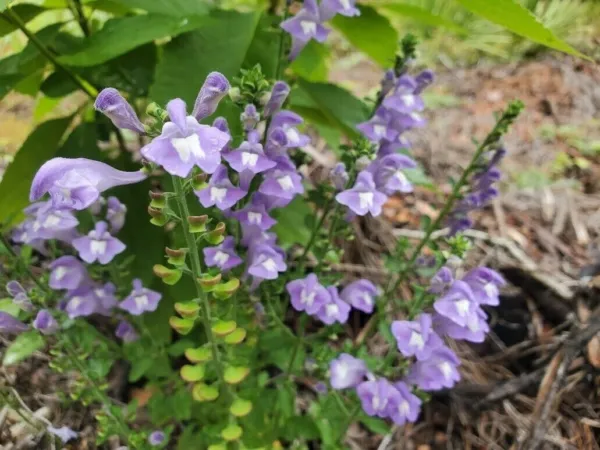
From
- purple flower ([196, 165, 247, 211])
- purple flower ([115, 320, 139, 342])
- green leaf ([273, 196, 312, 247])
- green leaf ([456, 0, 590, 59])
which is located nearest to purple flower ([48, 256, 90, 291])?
purple flower ([115, 320, 139, 342])

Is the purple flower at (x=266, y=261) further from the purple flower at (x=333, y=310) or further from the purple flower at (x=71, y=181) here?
the purple flower at (x=71, y=181)

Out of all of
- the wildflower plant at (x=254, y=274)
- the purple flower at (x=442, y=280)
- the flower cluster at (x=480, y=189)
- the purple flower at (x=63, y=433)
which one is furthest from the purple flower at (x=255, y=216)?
the purple flower at (x=63, y=433)

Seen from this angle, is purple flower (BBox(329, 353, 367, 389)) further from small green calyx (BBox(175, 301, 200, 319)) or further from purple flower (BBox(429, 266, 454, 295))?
small green calyx (BBox(175, 301, 200, 319))

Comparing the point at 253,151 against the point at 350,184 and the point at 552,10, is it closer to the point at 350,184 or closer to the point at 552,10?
the point at 350,184

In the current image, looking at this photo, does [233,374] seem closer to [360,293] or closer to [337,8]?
[360,293]

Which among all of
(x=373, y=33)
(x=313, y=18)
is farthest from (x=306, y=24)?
(x=373, y=33)
